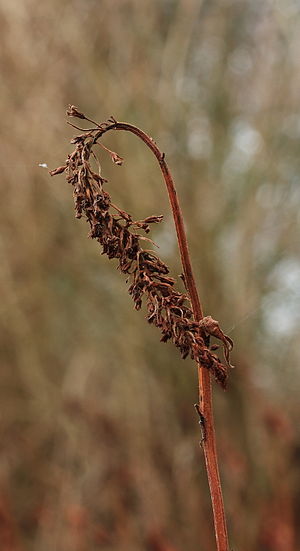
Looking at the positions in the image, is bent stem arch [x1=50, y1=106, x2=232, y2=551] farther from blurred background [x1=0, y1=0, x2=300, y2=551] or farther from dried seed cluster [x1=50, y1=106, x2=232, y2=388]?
blurred background [x1=0, y1=0, x2=300, y2=551]

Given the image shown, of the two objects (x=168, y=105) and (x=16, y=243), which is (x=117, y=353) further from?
(x=168, y=105)

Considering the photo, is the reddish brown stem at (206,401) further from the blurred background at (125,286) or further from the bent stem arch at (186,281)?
the blurred background at (125,286)

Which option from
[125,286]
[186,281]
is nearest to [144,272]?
[186,281]

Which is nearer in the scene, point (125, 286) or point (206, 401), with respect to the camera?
point (206, 401)

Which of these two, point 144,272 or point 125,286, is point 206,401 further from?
point 125,286

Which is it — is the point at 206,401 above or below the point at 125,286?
below

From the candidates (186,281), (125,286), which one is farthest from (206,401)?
(125,286)

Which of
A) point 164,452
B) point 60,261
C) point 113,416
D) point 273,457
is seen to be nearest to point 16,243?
point 60,261
